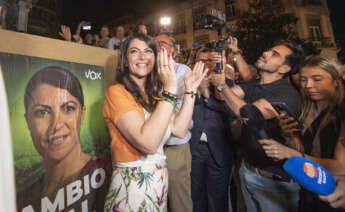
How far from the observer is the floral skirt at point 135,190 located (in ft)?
3.60

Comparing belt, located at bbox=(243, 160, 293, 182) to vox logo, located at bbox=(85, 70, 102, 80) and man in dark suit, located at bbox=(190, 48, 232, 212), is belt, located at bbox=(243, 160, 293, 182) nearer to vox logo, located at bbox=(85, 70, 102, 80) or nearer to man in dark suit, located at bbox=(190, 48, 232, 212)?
man in dark suit, located at bbox=(190, 48, 232, 212)

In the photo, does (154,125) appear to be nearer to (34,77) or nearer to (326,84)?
(34,77)

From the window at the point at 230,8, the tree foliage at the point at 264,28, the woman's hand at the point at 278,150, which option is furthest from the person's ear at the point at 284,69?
the window at the point at 230,8

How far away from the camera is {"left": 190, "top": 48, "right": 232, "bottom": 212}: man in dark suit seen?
2.09 meters

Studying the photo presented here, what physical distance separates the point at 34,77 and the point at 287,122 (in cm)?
190

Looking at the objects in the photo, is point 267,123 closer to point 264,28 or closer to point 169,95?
point 169,95

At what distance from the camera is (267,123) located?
1462mm

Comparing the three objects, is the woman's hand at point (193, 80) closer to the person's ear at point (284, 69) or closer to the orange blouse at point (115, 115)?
the orange blouse at point (115, 115)

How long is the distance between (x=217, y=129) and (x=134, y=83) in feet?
3.91

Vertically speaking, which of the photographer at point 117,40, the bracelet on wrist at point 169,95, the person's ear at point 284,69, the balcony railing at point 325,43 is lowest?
the bracelet on wrist at point 169,95

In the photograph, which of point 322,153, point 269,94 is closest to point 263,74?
point 269,94

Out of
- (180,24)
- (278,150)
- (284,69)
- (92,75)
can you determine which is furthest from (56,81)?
(180,24)

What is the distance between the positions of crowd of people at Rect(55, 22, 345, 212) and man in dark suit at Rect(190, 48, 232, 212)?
0.01 metres

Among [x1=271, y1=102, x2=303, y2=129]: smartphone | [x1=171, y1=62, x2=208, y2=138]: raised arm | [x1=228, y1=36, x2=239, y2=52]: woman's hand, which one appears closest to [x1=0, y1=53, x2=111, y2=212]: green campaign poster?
[x1=171, y1=62, x2=208, y2=138]: raised arm
